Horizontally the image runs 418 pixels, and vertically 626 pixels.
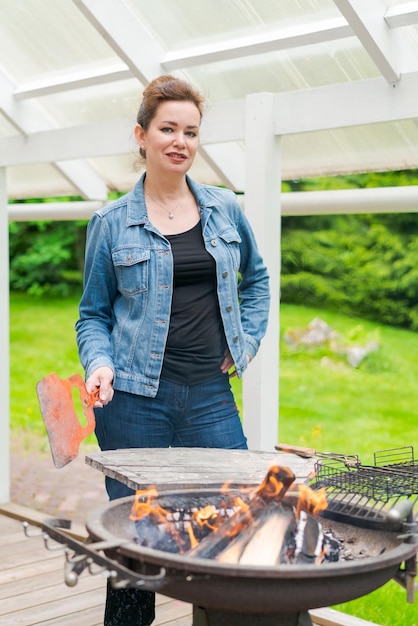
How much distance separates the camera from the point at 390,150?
363cm

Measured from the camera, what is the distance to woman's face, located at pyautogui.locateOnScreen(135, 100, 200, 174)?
7.81ft

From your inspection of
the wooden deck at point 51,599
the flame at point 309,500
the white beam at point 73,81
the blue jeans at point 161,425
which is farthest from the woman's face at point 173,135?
the wooden deck at point 51,599

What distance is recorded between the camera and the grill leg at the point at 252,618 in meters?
1.79

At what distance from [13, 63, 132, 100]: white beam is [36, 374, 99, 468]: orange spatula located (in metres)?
1.91

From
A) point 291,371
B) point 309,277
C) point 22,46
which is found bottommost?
point 291,371

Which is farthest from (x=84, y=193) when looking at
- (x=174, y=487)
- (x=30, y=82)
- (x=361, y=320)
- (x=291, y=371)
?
(x=361, y=320)

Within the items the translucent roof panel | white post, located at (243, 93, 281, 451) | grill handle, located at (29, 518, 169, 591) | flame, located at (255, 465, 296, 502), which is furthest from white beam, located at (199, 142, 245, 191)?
grill handle, located at (29, 518, 169, 591)

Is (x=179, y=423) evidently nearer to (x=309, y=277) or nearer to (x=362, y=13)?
(x=362, y=13)

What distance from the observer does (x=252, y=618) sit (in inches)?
70.8

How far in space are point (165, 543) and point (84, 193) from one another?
10.4 ft

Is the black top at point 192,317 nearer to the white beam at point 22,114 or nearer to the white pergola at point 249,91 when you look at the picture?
the white pergola at point 249,91

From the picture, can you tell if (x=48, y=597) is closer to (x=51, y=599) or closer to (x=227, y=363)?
(x=51, y=599)

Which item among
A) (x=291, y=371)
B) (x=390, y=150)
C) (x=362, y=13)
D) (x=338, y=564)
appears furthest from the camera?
(x=291, y=371)

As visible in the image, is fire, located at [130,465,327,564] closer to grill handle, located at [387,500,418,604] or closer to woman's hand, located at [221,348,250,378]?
grill handle, located at [387,500,418,604]
